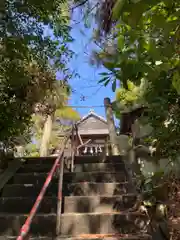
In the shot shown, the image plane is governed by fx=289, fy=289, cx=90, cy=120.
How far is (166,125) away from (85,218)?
1183mm

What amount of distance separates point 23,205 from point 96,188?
862 mm

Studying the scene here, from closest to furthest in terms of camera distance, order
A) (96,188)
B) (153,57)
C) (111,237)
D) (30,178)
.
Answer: (153,57), (111,237), (96,188), (30,178)

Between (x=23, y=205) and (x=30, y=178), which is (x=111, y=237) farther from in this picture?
(x=30, y=178)

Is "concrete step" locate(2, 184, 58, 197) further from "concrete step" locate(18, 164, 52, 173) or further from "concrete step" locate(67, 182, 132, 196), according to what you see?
"concrete step" locate(18, 164, 52, 173)

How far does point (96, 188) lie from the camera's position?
3.45 meters

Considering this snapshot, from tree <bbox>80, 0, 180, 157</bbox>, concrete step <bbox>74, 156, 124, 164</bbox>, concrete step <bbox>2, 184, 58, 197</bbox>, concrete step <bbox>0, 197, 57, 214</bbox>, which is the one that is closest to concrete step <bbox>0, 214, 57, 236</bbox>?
concrete step <bbox>0, 197, 57, 214</bbox>

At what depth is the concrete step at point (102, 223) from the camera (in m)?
2.74

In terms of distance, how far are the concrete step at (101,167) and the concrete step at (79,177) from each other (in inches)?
8.0

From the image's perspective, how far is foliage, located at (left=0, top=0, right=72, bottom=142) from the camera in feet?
9.84

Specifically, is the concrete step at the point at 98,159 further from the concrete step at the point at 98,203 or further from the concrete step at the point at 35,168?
the concrete step at the point at 98,203

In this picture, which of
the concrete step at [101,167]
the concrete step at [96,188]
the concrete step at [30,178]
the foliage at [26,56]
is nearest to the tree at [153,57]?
the concrete step at [96,188]

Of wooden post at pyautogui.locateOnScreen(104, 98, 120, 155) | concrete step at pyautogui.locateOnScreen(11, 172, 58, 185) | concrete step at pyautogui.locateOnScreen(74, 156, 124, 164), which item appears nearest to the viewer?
concrete step at pyautogui.locateOnScreen(11, 172, 58, 185)

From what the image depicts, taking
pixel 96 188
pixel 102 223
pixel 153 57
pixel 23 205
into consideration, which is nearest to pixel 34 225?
pixel 23 205

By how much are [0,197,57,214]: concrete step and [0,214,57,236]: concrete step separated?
0.24 meters
